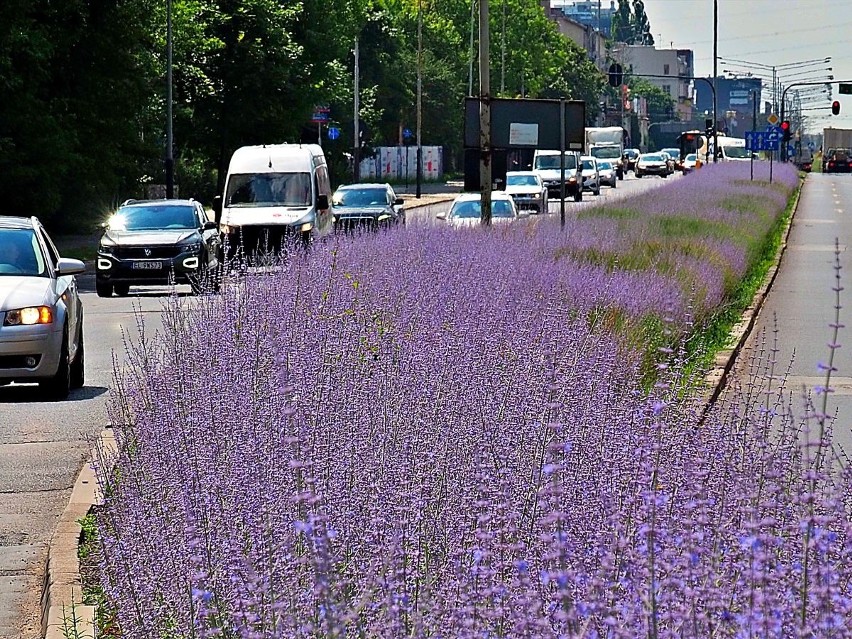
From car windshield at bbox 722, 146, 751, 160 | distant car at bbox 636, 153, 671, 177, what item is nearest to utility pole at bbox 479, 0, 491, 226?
distant car at bbox 636, 153, 671, 177

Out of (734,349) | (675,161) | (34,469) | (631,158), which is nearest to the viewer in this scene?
(34,469)

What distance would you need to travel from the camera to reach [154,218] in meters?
29.0

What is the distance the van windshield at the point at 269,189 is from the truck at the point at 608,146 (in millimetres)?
76969

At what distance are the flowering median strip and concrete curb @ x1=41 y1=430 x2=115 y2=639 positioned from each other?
32 centimetres

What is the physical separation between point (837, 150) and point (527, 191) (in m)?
91.6

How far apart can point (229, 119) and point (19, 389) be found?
134ft

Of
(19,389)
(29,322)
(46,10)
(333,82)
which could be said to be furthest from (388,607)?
(333,82)

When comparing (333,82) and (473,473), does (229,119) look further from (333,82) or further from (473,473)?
(473,473)

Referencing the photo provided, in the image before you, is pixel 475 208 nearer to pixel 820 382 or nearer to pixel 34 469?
pixel 820 382

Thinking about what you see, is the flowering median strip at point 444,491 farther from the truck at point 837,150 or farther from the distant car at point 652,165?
the truck at point 837,150

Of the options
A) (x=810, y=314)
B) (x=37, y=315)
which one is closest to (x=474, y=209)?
(x=810, y=314)

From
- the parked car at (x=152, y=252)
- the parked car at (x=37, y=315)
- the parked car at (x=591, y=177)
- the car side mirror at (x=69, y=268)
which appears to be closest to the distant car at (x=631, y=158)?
the parked car at (x=591, y=177)

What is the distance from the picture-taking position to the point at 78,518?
28.5 ft

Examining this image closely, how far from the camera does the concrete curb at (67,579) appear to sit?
21.4 ft
